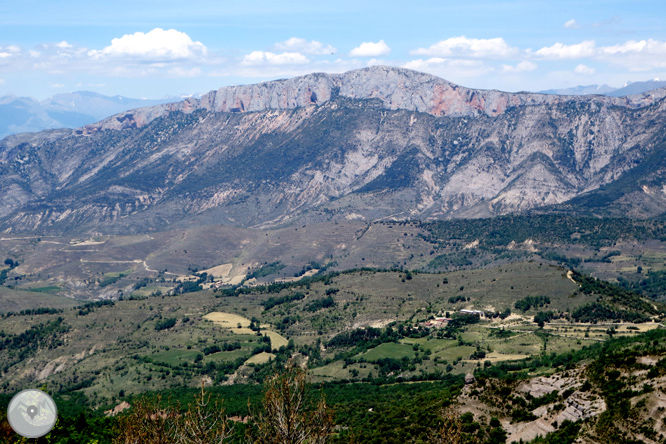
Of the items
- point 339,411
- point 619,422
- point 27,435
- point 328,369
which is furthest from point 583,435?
point 328,369

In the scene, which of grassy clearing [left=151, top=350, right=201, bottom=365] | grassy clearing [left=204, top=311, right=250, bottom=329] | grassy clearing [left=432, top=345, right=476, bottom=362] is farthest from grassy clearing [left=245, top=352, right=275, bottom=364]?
grassy clearing [left=432, top=345, right=476, bottom=362]

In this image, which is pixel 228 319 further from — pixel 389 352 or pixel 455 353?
pixel 455 353

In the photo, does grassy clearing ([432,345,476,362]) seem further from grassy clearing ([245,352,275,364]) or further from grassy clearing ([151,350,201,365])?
grassy clearing ([151,350,201,365])

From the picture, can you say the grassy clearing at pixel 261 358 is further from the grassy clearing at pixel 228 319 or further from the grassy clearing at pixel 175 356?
the grassy clearing at pixel 228 319

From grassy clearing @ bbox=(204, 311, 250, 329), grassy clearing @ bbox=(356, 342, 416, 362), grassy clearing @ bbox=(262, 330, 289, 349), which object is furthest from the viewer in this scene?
grassy clearing @ bbox=(204, 311, 250, 329)

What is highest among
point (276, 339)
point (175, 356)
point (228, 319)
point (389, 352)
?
point (389, 352)

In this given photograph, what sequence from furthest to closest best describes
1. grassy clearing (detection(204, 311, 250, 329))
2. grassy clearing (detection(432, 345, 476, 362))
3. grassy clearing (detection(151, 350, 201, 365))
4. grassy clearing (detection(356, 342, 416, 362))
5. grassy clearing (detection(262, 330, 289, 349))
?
grassy clearing (detection(204, 311, 250, 329)) → grassy clearing (detection(262, 330, 289, 349)) → grassy clearing (detection(151, 350, 201, 365)) → grassy clearing (detection(356, 342, 416, 362)) → grassy clearing (detection(432, 345, 476, 362))

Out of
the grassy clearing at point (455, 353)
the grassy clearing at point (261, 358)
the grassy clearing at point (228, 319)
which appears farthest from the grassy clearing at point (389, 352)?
the grassy clearing at point (228, 319)

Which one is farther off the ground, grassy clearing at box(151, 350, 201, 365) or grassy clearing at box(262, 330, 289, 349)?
grassy clearing at box(262, 330, 289, 349)

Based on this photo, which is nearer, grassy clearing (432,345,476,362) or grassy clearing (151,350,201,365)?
grassy clearing (432,345,476,362)

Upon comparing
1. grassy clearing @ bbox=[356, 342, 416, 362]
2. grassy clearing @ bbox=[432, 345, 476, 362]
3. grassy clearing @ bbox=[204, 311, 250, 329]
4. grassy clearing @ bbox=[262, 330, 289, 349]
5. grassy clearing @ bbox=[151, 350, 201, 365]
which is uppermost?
grassy clearing @ bbox=[432, 345, 476, 362]

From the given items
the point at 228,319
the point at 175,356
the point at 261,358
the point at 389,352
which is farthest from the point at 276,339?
the point at 389,352

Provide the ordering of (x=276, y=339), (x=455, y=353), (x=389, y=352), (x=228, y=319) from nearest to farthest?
(x=455, y=353)
(x=389, y=352)
(x=276, y=339)
(x=228, y=319)

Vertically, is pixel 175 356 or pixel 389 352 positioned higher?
pixel 389 352
